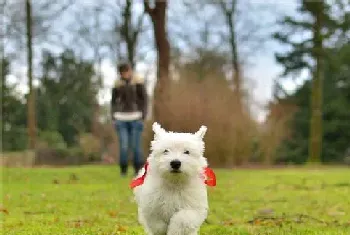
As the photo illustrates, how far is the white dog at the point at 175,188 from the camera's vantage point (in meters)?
4.30

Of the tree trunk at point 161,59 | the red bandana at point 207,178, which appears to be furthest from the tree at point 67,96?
the red bandana at point 207,178

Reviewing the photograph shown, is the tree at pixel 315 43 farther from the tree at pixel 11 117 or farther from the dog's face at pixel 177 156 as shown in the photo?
the dog's face at pixel 177 156

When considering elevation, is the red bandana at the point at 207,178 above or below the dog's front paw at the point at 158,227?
above

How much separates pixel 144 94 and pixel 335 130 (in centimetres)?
→ 2713

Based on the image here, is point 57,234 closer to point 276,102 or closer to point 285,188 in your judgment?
point 285,188

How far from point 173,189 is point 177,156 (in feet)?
1.03

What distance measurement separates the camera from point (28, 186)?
449 inches

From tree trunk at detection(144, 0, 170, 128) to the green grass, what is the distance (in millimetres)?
7189

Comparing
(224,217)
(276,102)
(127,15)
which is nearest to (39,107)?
(127,15)

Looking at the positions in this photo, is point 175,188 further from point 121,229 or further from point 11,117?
point 11,117

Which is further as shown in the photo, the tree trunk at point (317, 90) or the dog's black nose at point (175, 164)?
the tree trunk at point (317, 90)

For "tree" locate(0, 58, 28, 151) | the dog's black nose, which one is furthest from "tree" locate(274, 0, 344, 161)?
the dog's black nose

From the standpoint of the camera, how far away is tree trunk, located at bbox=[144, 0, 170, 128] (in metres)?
19.9

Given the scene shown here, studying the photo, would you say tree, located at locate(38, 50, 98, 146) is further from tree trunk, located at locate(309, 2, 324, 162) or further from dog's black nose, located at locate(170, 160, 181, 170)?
dog's black nose, located at locate(170, 160, 181, 170)
